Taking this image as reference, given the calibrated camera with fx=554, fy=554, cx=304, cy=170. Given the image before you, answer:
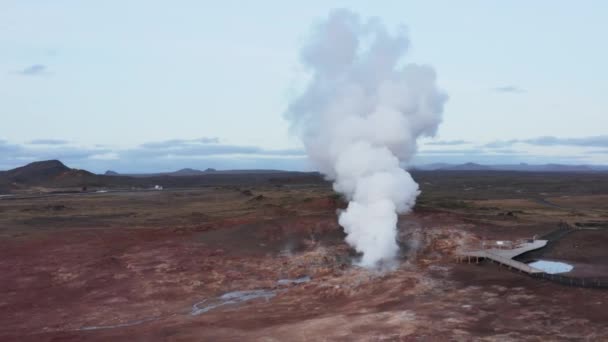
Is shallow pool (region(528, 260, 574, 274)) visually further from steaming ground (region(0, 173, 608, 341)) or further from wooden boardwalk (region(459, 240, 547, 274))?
steaming ground (region(0, 173, 608, 341))

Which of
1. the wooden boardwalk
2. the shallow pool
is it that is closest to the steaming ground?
the wooden boardwalk

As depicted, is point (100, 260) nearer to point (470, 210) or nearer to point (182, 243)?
point (182, 243)

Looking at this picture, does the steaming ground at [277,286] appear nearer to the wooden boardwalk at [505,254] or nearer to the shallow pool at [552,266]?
the wooden boardwalk at [505,254]

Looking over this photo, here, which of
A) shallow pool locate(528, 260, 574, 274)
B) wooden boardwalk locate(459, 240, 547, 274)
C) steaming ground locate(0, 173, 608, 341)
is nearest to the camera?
steaming ground locate(0, 173, 608, 341)

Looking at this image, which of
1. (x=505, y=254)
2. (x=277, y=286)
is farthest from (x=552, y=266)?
(x=277, y=286)

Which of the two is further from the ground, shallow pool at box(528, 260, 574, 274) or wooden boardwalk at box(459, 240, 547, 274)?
wooden boardwalk at box(459, 240, 547, 274)

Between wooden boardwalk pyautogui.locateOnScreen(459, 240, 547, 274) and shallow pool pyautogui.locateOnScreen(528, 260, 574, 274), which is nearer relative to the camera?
shallow pool pyautogui.locateOnScreen(528, 260, 574, 274)

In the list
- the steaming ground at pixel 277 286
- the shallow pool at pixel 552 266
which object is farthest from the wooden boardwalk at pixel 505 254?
the shallow pool at pixel 552 266
